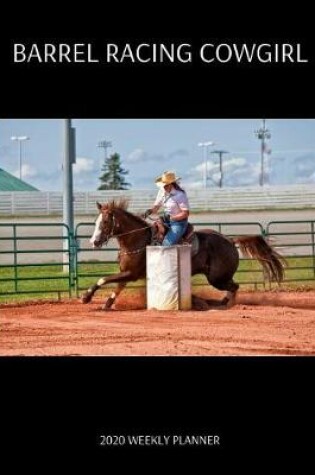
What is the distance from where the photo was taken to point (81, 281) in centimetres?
1894

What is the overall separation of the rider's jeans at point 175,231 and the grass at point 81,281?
0.92m

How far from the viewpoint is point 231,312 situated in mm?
13203

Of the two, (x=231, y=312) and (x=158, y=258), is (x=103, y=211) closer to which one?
(x=158, y=258)

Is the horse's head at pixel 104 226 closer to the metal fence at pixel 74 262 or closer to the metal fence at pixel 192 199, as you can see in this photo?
the metal fence at pixel 74 262

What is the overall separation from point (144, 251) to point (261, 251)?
6.26 feet

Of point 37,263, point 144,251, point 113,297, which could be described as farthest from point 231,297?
point 37,263

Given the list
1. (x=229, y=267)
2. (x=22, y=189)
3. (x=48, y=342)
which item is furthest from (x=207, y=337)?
(x=22, y=189)

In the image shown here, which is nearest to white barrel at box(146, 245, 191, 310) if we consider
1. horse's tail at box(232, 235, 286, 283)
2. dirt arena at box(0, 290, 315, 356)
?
dirt arena at box(0, 290, 315, 356)

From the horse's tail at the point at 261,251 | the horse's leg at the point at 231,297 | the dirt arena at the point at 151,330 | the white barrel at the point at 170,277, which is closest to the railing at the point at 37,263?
the dirt arena at the point at 151,330

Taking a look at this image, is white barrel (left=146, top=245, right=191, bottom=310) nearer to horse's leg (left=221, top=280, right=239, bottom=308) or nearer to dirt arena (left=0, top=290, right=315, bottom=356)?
dirt arena (left=0, top=290, right=315, bottom=356)

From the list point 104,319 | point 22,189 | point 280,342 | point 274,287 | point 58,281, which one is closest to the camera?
point 280,342

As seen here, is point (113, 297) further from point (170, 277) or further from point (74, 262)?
point (74, 262)

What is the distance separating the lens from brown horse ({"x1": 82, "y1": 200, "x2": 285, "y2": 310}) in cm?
1338

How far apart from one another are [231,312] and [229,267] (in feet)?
3.73
